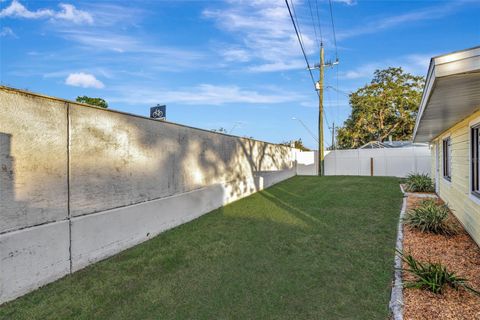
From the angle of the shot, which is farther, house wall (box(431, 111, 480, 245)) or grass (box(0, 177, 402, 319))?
house wall (box(431, 111, 480, 245))

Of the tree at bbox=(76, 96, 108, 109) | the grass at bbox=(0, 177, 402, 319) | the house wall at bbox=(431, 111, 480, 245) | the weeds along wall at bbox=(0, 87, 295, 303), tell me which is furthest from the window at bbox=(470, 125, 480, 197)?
the tree at bbox=(76, 96, 108, 109)

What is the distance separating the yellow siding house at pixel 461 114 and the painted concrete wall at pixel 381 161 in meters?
9.30

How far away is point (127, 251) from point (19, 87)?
2710mm

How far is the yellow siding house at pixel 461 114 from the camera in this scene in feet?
8.17

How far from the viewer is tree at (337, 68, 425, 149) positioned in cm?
2339

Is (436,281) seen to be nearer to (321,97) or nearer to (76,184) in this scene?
(76,184)

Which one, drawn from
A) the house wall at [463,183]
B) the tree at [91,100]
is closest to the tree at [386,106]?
the house wall at [463,183]

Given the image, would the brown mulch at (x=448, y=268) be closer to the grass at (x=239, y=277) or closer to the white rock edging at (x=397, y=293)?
the white rock edging at (x=397, y=293)

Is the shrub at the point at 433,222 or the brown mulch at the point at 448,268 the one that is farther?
the shrub at the point at 433,222

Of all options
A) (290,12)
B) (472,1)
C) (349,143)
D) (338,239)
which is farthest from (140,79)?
(349,143)

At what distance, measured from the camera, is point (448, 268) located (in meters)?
3.56

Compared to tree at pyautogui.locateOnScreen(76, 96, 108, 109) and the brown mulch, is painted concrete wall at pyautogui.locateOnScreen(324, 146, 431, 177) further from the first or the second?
tree at pyautogui.locateOnScreen(76, 96, 108, 109)

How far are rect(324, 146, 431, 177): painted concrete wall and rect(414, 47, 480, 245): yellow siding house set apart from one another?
930 cm

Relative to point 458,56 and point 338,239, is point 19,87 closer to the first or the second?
point 458,56
